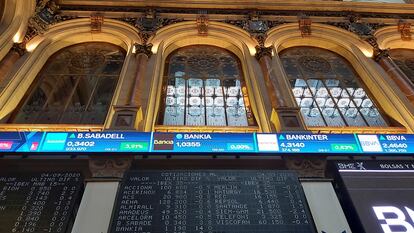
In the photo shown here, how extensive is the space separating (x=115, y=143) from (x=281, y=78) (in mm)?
5284

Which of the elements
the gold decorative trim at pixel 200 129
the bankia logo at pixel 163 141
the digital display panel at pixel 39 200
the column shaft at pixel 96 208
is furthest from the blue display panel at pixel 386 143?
the digital display panel at pixel 39 200

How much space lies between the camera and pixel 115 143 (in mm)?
7938

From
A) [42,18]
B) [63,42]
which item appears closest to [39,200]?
[63,42]

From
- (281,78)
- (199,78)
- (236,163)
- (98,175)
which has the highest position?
(199,78)

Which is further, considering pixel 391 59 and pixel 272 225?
pixel 391 59

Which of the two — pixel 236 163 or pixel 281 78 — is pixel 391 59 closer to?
pixel 281 78

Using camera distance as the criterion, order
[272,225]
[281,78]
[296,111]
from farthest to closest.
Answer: [281,78], [296,111], [272,225]

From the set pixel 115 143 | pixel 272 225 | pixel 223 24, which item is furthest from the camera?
pixel 223 24

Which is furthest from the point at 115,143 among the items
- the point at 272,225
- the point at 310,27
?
the point at 310,27

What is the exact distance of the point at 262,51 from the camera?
1234 centimetres

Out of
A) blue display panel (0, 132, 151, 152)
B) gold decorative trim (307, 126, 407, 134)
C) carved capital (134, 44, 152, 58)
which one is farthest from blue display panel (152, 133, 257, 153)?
carved capital (134, 44, 152, 58)

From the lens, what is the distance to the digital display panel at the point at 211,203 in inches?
238

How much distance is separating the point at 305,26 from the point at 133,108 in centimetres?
756

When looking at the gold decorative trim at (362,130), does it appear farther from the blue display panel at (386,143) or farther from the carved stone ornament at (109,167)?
the carved stone ornament at (109,167)
